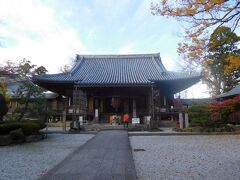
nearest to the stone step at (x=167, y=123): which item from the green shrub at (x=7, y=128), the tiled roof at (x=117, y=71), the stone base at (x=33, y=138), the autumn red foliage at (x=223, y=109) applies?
the tiled roof at (x=117, y=71)

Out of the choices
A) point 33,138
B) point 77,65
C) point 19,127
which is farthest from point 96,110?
point 19,127

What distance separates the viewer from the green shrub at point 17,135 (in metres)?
11.1

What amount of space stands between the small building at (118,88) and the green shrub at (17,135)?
7383 mm

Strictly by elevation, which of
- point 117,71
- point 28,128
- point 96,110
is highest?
point 117,71

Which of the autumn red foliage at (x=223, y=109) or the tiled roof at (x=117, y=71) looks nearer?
the autumn red foliage at (x=223, y=109)

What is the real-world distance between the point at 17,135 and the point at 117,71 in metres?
15.7

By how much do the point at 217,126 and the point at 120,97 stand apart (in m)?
9.42

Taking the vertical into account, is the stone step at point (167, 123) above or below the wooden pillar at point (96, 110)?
below

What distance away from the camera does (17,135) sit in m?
11.2

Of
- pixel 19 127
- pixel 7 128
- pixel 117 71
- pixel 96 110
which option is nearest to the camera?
pixel 7 128

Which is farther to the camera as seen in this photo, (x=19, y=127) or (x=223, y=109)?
(x=223, y=109)

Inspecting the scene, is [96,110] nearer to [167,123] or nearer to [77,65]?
[167,123]

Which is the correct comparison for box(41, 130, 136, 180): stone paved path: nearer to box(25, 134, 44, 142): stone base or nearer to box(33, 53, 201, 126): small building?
box(25, 134, 44, 142): stone base

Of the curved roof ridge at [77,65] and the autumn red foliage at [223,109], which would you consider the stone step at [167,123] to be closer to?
the autumn red foliage at [223,109]
